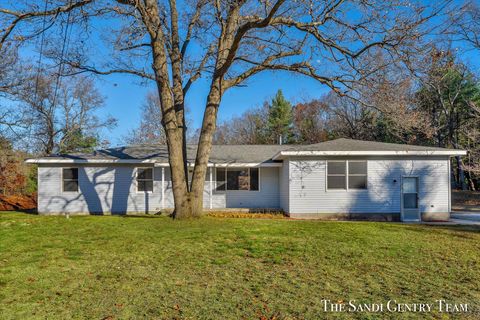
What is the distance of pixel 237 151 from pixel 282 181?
370 cm

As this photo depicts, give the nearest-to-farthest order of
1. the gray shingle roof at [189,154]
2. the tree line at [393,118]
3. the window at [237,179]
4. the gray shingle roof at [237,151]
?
the tree line at [393,118] < the gray shingle roof at [237,151] < the gray shingle roof at [189,154] < the window at [237,179]

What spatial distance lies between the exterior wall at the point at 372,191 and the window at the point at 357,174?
19cm

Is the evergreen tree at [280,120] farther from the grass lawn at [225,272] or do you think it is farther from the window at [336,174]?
the grass lawn at [225,272]

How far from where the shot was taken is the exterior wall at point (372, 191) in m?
14.4

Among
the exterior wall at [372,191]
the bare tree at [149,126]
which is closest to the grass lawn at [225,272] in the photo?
the exterior wall at [372,191]

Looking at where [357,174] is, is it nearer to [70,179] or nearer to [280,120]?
[70,179]

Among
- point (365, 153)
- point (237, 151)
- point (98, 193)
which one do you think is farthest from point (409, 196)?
point (98, 193)

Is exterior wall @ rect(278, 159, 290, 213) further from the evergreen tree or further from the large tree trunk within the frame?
the evergreen tree

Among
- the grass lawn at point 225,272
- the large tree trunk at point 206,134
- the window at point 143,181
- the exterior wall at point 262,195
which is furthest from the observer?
the exterior wall at point 262,195

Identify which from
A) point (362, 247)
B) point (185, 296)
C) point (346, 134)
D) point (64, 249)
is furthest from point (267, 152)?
point (346, 134)

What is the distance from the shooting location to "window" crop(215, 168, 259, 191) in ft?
55.2

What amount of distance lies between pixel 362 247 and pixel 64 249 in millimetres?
6205

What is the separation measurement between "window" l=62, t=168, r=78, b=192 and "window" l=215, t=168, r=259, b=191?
6.80 m

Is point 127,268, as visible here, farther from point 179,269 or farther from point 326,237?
point 326,237
